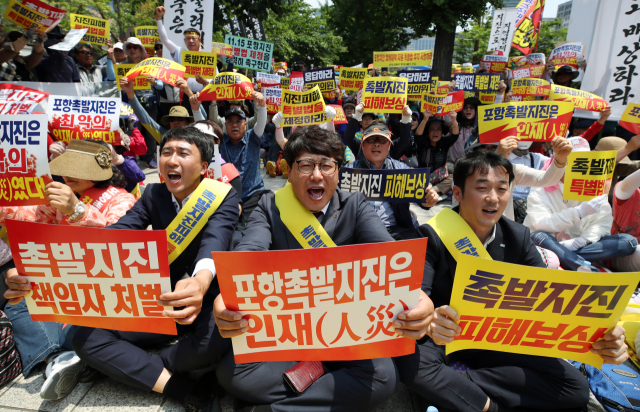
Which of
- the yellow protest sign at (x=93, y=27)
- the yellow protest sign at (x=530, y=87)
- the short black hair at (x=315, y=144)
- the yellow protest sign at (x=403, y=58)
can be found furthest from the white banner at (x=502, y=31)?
the short black hair at (x=315, y=144)

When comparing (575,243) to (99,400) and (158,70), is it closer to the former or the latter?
(99,400)

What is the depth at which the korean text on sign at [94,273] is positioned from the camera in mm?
1956

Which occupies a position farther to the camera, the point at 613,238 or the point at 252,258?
the point at 613,238

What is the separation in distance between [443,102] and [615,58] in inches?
120

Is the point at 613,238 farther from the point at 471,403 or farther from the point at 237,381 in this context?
the point at 237,381

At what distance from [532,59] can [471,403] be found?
480 inches

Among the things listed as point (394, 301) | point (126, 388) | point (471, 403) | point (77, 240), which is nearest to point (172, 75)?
point (77, 240)

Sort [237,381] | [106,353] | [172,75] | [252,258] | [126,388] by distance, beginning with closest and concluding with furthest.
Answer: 1. [252,258]
2. [237,381]
3. [106,353]
4. [126,388]
5. [172,75]

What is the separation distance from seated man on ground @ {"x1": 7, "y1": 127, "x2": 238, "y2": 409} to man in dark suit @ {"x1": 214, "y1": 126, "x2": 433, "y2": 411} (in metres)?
0.26

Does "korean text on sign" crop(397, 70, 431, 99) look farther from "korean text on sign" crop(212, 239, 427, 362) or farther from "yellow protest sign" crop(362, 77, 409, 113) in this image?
"korean text on sign" crop(212, 239, 427, 362)

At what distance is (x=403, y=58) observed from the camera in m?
8.95

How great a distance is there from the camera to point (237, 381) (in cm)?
216

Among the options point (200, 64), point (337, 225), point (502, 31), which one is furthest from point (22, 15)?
point (502, 31)

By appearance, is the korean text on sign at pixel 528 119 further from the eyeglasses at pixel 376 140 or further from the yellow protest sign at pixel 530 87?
the yellow protest sign at pixel 530 87
